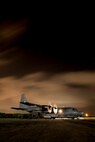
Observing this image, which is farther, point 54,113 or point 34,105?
point 34,105

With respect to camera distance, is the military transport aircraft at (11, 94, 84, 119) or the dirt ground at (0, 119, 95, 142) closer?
the dirt ground at (0, 119, 95, 142)

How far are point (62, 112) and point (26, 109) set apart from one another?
21344mm

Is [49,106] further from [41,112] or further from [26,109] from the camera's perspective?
[26,109]

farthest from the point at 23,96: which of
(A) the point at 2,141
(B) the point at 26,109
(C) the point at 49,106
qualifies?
(A) the point at 2,141

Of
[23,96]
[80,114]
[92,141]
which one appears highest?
[23,96]

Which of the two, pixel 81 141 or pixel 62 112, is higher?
pixel 62 112

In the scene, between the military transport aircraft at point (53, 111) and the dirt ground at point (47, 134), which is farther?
the military transport aircraft at point (53, 111)

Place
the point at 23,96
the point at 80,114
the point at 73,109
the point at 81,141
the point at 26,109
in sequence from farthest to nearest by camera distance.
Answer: the point at 23,96
the point at 26,109
the point at 73,109
the point at 80,114
the point at 81,141

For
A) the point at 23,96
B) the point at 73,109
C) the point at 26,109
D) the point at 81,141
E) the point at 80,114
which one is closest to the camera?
the point at 81,141

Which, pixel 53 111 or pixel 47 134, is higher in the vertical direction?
pixel 53 111

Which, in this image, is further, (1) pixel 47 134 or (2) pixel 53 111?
(2) pixel 53 111

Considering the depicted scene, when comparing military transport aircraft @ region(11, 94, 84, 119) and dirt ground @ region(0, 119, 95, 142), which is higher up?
military transport aircraft @ region(11, 94, 84, 119)

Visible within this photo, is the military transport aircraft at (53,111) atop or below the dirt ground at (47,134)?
atop

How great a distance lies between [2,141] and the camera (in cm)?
1681
